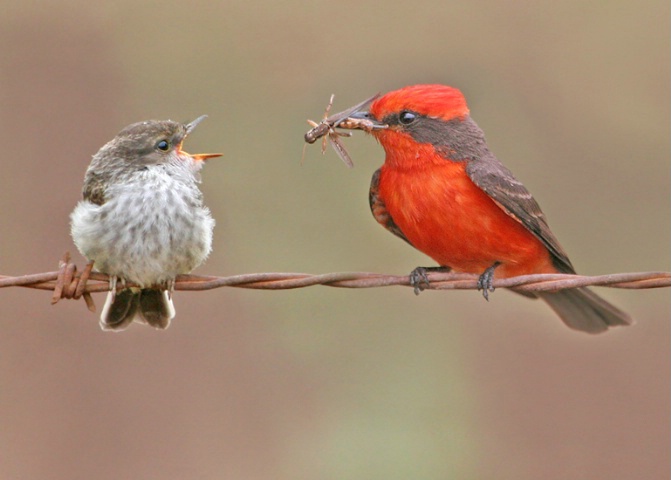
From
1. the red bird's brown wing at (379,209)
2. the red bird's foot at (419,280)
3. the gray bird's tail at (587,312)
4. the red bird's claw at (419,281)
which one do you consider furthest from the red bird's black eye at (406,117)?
the gray bird's tail at (587,312)

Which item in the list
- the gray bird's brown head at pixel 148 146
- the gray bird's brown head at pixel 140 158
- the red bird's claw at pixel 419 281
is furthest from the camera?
the gray bird's brown head at pixel 148 146

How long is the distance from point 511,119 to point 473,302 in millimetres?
1614

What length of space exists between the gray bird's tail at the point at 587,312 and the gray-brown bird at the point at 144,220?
2.01m

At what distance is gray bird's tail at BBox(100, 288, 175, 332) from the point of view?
234 inches

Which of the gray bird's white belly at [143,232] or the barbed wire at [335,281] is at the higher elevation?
the gray bird's white belly at [143,232]

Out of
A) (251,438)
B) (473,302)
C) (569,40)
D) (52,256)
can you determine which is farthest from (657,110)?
(52,256)

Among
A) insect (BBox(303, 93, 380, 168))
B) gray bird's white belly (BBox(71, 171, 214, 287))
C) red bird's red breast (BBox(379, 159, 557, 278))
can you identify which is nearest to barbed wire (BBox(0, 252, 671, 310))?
gray bird's white belly (BBox(71, 171, 214, 287))

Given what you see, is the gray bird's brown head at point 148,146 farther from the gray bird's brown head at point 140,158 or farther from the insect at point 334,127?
the insect at point 334,127

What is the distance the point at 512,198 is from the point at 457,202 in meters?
0.30

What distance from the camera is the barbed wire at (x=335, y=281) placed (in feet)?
15.1

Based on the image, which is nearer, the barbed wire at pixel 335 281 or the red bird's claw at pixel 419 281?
the barbed wire at pixel 335 281

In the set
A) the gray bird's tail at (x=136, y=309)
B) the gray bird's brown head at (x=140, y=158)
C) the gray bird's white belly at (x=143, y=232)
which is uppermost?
the gray bird's brown head at (x=140, y=158)

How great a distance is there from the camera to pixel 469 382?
25.5 ft

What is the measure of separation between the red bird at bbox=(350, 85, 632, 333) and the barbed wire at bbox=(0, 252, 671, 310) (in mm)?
799
